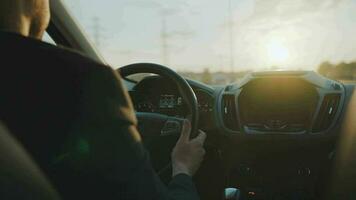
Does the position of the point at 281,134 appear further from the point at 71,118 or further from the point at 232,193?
the point at 71,118

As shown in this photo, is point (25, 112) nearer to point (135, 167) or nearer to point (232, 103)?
point (135, 167)

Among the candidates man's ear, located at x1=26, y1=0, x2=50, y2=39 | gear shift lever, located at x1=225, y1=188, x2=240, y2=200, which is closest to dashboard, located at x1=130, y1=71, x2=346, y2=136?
gear shift lever, located at x1=225, y1=188, x2=240, y2=200

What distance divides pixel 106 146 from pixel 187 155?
3.25 ft

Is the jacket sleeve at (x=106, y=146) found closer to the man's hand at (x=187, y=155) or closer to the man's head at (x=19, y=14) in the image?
the man's head at (x=19, y=14)

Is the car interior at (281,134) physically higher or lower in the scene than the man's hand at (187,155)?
lower

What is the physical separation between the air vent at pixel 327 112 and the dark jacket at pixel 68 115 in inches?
155

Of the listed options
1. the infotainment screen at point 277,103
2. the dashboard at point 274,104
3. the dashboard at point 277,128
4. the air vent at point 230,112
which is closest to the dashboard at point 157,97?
the dashboard at point 274,104

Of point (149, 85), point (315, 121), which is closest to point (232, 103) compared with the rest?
point (315, 121)

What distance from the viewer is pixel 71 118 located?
5.53 ft

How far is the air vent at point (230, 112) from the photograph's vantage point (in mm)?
5742

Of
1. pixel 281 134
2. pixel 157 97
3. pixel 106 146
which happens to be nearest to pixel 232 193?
pixel 281 134

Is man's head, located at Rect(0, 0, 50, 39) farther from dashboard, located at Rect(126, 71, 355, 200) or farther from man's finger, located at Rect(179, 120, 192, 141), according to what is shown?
dashboard, located at Rect(126, 71, 355, 200)

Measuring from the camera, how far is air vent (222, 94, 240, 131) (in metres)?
5.74

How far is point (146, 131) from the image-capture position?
3.59 meters
